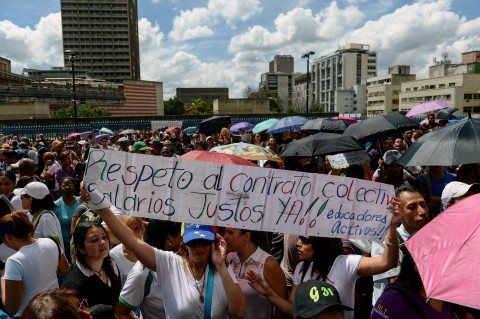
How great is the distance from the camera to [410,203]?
10.4ft

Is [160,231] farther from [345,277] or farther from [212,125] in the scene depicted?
[212,125]

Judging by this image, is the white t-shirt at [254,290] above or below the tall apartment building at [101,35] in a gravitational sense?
below

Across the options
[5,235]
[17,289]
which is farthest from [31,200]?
[17,289]

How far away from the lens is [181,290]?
94.4 inches

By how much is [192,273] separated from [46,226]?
215 centimetres

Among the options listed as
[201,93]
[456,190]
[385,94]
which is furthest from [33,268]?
[201,93]

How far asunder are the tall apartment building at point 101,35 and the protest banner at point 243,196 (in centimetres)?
13108

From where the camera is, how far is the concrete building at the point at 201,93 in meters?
170

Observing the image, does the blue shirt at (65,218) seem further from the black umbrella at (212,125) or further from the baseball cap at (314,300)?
the black umbrella at (212,125)

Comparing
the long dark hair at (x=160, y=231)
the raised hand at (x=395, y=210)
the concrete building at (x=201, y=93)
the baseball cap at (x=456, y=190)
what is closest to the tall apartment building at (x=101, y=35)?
the concrete building at (x=201, y=93)

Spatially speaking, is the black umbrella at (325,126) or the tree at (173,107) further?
the tree at (173,107)

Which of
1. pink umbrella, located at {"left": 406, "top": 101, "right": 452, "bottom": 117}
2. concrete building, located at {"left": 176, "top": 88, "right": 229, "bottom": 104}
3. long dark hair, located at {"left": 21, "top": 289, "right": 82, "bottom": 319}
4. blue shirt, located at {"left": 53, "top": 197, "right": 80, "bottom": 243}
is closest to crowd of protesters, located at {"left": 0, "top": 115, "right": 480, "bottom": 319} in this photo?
long dark hair, located at {"left": 21, "top": 289, "right": 82, "bottom": 319}

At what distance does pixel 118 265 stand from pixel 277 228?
1391mm

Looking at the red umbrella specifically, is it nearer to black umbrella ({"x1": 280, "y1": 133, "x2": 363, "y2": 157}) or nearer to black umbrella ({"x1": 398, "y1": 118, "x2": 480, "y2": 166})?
black umbrella ({"x1": 280, "y1": 133, "x2": 363, "y2": 157})
